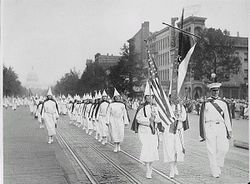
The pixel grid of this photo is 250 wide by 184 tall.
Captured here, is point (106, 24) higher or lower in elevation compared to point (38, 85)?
higher

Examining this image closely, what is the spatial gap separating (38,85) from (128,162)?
2.24 m

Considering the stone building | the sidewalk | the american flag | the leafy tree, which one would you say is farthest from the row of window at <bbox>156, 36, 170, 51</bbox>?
the sidewalk

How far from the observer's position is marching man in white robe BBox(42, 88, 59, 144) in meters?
10.9

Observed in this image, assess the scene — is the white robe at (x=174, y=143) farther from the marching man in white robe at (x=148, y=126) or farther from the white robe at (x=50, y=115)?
the white robe at (x=50, y=115)

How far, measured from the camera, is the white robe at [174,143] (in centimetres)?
705

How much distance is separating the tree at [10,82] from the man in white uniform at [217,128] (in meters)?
3.28

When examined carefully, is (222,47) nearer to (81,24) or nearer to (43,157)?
(81,24)

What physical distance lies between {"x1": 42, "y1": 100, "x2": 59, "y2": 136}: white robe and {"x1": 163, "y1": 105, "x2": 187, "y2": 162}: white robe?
452cm

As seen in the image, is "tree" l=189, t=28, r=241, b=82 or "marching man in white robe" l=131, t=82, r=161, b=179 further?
"tree" l=189, t=28, r=241, b=82

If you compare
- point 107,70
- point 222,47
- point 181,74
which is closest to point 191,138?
point 222,47

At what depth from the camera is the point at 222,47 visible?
927cm

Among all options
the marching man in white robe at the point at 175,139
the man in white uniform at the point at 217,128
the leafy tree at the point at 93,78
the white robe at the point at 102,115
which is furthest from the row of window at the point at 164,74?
the white robe at the point at 102,115

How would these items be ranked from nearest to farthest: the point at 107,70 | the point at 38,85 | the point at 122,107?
the point at 38,85 → the point at 107,70 → the point at 122,107

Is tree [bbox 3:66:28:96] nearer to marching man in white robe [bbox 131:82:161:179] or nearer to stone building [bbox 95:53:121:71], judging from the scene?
stone building [bbox 95:53:121:71]
